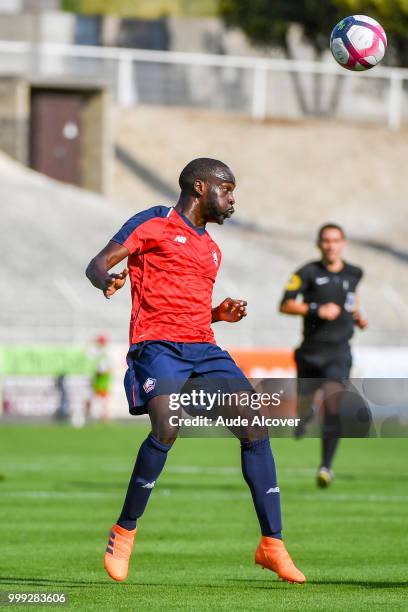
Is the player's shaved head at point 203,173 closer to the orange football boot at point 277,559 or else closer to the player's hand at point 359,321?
the orange football boot at point 277,559

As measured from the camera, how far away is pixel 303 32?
59.1 metres

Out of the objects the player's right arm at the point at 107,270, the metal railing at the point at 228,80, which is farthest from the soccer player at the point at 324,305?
the metal railing at the point at 228,80

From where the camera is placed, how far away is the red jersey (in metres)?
8.44

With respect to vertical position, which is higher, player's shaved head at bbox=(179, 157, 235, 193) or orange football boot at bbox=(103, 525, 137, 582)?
player's shaved head at bbox=(179, 157, 235, 193)

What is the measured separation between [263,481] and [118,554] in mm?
888

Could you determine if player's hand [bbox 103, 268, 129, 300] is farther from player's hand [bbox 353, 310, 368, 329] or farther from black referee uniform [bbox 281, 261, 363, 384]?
player's hand [bbox 353, 310, 368, 329]

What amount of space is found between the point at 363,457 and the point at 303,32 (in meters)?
40.1

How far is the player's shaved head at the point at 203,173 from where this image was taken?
27.9 feet

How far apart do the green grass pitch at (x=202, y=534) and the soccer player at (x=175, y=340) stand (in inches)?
14.4

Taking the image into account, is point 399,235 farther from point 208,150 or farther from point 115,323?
point 115,323

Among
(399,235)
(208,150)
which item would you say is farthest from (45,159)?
(399,235)

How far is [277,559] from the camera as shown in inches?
328

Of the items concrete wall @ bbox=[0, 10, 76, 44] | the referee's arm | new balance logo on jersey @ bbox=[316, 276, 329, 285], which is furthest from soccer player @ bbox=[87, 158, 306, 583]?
concrete wall @ bbox=[0, 10, 76, 44]

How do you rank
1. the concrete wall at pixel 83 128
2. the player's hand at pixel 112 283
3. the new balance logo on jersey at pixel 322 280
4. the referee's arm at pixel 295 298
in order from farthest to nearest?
the concrete wall at pixel 83 128, the new balance logo on jersey at pixel 322 280, the referee's arm at pixel 295 298, the player's hand at pixel 112 283
